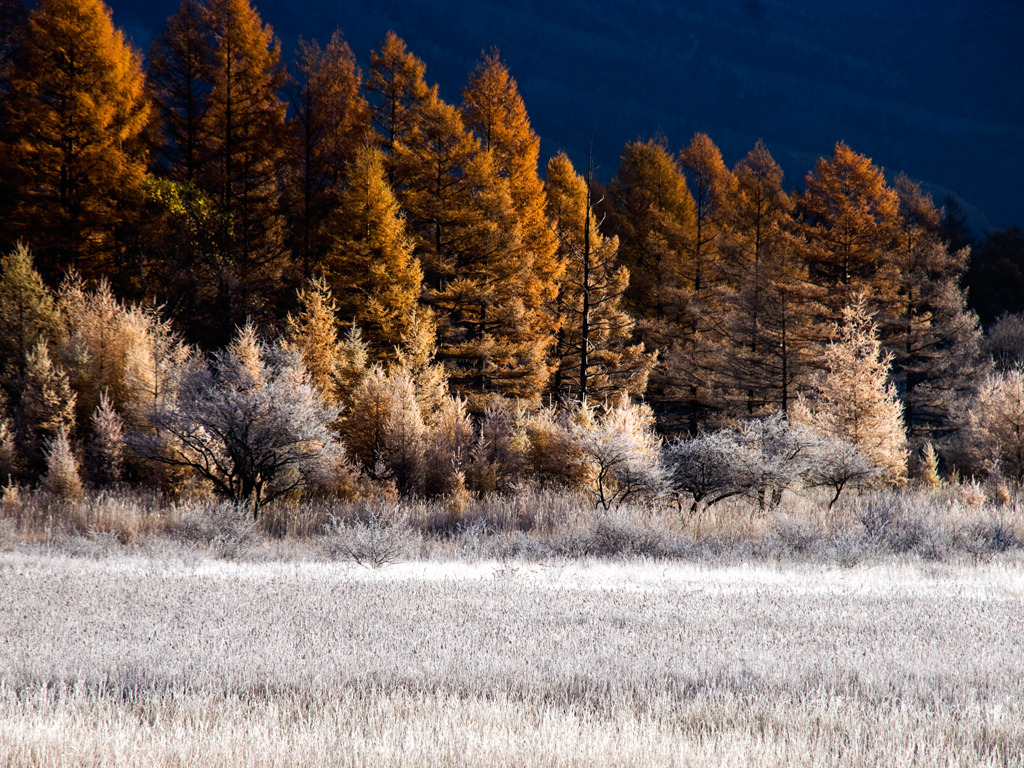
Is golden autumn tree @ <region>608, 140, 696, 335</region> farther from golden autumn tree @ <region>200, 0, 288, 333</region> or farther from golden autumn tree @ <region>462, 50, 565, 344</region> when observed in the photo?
golden autumn tree @ <region>200, 0, 288, 333</region>

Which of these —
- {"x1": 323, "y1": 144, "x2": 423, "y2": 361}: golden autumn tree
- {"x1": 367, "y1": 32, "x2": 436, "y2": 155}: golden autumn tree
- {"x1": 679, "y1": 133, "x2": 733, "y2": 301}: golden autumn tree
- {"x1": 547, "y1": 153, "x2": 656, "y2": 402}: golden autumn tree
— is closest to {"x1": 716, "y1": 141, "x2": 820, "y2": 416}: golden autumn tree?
{"x1": 679, "y1": 133, "x2": 733, "y2": 301}: golden autumn tree

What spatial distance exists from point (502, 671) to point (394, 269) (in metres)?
19.6

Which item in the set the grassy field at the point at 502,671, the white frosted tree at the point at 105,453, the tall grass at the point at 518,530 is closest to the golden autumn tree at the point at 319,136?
the white frosted tree at the point at 105,453

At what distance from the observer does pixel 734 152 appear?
183 meters

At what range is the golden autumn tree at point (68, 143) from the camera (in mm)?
21062

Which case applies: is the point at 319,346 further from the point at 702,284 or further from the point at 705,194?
the point at 705,194

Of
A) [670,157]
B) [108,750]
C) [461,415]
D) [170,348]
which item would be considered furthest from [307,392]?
[670,157]

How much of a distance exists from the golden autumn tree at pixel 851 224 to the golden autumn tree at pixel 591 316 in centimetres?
903

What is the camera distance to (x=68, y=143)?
21375 mm

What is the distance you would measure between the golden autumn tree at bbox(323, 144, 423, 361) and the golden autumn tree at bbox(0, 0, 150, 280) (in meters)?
6.48

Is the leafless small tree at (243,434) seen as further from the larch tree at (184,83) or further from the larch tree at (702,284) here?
the larch tree at (702,284)

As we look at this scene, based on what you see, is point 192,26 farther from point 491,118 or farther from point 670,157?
point 670,157

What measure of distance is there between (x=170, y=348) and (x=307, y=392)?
6.68m

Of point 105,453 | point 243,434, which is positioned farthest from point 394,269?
point 243,434
